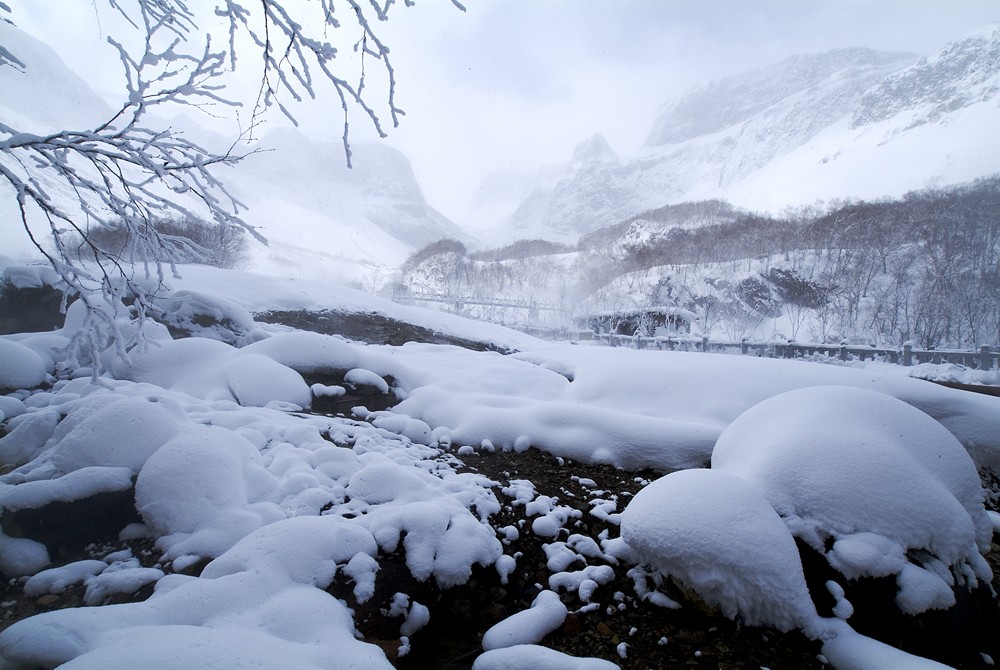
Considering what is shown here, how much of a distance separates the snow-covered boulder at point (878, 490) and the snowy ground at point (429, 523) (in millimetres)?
15

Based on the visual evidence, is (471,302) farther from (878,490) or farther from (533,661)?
(533,661)

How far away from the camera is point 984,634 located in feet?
9.39

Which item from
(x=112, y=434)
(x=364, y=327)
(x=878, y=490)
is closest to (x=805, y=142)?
(x=364, y=327)

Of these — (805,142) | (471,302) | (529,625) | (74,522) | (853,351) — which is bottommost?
(529,625)

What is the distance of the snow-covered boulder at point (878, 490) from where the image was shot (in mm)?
2803

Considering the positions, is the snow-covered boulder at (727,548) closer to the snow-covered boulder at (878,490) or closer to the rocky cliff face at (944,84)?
the snow-covered boulder at (878,490)

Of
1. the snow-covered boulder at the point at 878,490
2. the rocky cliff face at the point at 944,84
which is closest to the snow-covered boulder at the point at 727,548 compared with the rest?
the snow-covered boulder at the point at 878,490

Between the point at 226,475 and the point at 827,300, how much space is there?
1327 inches

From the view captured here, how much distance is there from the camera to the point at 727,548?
2592 mm

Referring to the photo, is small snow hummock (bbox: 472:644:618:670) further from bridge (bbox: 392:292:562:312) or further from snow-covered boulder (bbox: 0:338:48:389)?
bridge (bbox: 392:292:562:312)

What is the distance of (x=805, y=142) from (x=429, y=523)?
98720mm

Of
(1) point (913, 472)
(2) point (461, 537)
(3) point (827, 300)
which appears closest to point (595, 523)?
(2) point (461, 537)

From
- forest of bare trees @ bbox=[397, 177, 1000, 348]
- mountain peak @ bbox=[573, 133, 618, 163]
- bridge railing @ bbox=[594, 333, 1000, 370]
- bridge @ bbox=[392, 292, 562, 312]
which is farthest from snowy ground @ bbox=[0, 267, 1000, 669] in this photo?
mountain peak @ bbox=[573, 133, 618, 163]

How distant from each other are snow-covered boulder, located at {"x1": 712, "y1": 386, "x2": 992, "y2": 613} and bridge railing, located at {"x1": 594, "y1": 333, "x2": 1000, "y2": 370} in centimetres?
1368
